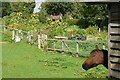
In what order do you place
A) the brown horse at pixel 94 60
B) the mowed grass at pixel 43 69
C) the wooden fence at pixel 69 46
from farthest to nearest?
the wooden fence at pixel 69 46, the mowed grass at pixel 43 69, the brown horse at pixel 94 60

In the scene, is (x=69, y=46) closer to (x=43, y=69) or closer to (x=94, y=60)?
(x=43, y=69)

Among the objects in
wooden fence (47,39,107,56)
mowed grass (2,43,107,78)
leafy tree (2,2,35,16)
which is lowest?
mowed grass (2,43,107,78)

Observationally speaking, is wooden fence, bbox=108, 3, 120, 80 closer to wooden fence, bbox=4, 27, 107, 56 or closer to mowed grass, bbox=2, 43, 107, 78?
mowed grass, bbox=2, 43, 107, 78

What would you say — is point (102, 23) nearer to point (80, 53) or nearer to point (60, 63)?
point (80, 53)

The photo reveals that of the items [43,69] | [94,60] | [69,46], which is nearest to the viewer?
[94,60]

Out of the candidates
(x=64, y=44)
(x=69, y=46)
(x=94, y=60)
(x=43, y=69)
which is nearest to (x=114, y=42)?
(x=94, y=60)

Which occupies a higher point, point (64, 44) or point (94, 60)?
point (94, 60)

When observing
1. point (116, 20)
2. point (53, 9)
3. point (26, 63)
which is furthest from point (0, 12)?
point (116, 20)

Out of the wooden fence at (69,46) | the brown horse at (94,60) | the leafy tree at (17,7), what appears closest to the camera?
the brown horse at (94,60)

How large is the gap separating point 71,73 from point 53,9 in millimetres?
57307

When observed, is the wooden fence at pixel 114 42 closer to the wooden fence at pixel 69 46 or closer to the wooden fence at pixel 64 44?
the wooden fence at pixel 64 44

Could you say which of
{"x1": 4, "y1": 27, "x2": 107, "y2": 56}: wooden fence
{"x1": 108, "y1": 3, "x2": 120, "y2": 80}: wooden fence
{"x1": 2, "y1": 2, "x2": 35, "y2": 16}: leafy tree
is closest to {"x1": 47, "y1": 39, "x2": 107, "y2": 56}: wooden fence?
{"x1": 4, "y1": 27, "x2": 107, "y2": 56}: wooden fence

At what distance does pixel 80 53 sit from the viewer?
19625 millimetres

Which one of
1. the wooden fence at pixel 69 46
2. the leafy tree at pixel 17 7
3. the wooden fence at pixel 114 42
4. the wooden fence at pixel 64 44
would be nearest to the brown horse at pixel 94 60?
the wooden fence at pixel 114 42
